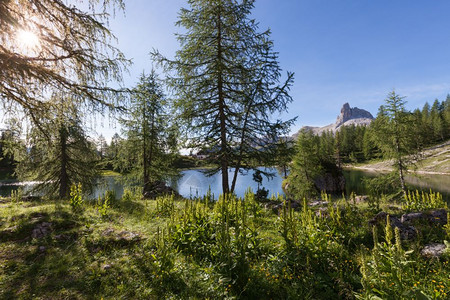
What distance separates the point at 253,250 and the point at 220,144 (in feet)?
21.5

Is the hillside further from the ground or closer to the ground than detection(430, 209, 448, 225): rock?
closer to the ground

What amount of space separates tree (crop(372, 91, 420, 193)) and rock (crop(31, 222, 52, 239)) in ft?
64.1

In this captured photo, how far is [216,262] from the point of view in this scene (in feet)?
12.3

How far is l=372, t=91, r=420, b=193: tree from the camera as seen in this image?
14.3 m

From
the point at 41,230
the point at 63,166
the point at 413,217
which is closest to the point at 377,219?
the point at 413,217

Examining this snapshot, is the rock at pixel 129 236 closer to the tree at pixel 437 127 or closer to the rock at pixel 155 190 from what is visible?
the rock at pixel 155 190

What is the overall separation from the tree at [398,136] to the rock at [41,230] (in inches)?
770

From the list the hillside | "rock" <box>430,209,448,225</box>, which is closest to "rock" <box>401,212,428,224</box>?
"rock" <box>430,209,448,225</box>

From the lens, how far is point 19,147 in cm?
746

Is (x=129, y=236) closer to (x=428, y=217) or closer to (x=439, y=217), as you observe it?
(x=428, y=217)

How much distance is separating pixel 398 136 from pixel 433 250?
14.0m

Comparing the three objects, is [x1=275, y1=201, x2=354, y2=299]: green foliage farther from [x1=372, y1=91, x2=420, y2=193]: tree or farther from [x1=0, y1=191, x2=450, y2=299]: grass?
[x1=372, y1=91, x2=420, y2=193]: tree

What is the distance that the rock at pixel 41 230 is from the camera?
5.53 meters

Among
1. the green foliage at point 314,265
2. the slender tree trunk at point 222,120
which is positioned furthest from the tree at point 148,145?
the green foliage at point 314,265
